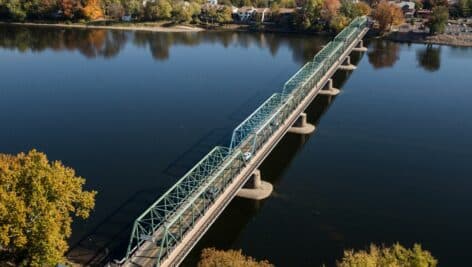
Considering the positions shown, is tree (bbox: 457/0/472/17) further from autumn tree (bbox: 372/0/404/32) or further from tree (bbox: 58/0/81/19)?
tree (bbox: 58/0/81/19)

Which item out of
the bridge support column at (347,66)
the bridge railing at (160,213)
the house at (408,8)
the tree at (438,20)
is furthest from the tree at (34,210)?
the house at (408,8)

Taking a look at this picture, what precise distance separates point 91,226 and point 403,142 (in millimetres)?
39202

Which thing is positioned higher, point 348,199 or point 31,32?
point 31,32

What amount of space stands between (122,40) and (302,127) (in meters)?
77.6

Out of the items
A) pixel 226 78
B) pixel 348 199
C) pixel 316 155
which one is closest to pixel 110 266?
pixel 348 199

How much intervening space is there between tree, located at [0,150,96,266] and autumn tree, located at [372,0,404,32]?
364 feet

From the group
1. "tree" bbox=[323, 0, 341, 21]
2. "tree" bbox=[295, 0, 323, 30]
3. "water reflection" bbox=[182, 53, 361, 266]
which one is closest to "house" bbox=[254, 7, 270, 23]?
"tree" bbox=[295, 0, 323, 30]

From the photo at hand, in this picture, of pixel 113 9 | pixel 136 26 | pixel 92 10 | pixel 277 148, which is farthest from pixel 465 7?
pixel 92 10

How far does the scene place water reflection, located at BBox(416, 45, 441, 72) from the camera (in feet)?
305

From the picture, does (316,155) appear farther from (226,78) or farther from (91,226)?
(226,78)

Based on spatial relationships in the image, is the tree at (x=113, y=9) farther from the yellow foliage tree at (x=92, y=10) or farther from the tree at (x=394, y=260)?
the tree at (x=394, y=260)

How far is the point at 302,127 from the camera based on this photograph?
58625 millimetres

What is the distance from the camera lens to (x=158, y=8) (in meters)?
138

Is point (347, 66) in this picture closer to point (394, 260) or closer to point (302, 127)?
point (302, 127)
